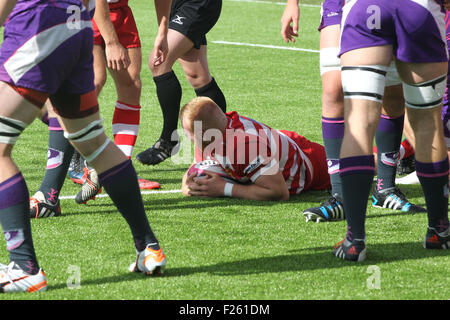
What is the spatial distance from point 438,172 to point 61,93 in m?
1.74

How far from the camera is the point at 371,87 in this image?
3.67 m

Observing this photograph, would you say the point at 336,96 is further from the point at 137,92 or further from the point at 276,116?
the point at 276,116

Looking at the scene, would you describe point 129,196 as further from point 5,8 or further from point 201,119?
point 201,119

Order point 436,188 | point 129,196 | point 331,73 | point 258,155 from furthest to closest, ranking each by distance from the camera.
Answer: point 258,155 → point 331,73 → point 436,188 → point 129,196

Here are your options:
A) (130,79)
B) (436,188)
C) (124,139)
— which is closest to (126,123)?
(124,139)

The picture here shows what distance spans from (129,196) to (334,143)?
1566mm

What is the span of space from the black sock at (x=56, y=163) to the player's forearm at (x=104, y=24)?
0.55 meters

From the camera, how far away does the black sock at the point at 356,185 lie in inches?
147

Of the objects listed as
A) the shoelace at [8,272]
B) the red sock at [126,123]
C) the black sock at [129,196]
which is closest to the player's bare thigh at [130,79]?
the red sock at [126,123]

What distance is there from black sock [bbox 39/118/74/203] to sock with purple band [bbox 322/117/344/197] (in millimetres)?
1418

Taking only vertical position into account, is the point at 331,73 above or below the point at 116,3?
below

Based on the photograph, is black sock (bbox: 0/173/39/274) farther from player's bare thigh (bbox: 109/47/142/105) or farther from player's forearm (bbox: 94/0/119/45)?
player's bare thigh (bbox: 109/47/142/105)

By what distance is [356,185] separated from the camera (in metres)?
3.75
